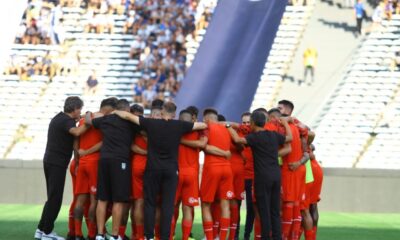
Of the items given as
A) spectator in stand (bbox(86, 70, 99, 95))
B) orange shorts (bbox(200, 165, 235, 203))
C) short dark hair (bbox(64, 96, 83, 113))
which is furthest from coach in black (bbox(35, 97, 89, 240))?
spectator in stand (bbox(86, 70, 99, 95))

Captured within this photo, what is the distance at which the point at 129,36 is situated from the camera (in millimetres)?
33750

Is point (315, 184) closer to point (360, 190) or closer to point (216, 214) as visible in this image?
point (216, 214)

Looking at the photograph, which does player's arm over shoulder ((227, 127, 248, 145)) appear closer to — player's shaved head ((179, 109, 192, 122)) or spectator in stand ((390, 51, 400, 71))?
player's shaved head ((179, 109, 192, 122))

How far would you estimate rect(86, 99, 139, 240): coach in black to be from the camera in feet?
44.0

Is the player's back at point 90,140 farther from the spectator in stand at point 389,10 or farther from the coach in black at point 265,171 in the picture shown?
the spectator in stand at point 389,10

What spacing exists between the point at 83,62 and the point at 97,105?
2.59 m

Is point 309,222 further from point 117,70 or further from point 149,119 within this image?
point 117,70

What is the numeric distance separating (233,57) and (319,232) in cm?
360

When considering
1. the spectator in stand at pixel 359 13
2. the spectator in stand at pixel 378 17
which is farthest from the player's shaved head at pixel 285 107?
the spectator in stand at pixel 378 17

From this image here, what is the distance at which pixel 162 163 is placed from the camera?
43.3 feet

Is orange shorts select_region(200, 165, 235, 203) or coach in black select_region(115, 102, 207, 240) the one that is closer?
coach in black select_region(115, 102, 207, 240)

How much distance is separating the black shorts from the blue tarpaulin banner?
5.54 metres

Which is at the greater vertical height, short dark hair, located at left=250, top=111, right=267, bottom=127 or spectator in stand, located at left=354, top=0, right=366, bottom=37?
spectator in stand, located at left=354, top=0, right=366, bottom=37

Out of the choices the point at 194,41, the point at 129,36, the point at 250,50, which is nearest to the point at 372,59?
the point at 194,41
